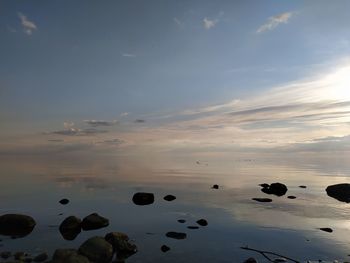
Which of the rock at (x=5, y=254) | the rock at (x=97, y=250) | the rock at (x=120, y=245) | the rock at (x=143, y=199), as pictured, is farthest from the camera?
the rock at (x=143, y=199)

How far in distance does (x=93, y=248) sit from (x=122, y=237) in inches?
128

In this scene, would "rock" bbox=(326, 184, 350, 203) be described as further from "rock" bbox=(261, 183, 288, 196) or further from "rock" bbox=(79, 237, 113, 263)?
"rock" bbox=(79, 237, 113, 263)

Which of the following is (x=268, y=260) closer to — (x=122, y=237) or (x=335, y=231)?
(x=122, y=237)

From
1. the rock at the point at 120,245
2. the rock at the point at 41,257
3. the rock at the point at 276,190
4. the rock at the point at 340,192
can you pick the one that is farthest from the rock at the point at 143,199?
the rock at the point at 340,192

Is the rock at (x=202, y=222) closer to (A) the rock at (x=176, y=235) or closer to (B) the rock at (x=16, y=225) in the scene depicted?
(A) the rock at (x=176, y=235)

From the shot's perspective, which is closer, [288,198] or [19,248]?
[19,248]

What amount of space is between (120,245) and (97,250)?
92.9 inches

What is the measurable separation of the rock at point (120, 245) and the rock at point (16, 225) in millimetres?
8931

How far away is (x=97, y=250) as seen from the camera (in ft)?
70.8

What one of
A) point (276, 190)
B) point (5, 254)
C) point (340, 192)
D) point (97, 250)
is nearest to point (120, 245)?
point (97, 250)

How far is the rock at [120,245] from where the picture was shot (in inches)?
922

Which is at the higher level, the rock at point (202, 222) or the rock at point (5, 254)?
the rock at point (202, 222)

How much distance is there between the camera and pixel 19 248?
23453 mm

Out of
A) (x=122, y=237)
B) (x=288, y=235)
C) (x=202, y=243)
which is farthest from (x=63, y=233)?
(x=288, y=235)
